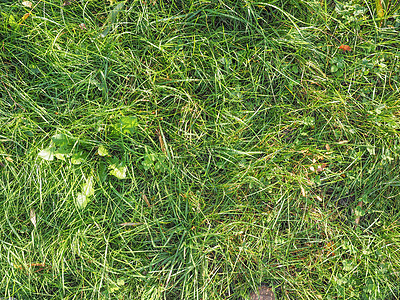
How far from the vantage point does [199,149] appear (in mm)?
2324

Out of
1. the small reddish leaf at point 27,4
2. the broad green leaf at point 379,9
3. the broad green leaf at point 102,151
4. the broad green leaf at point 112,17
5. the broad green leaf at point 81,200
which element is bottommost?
the broad green leaf at point 81,200

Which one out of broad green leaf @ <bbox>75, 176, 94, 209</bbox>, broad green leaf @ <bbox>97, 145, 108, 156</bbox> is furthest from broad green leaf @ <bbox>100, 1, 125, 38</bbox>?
broad green leaf @ <bbox>75, 176, 94, 209</bbox>

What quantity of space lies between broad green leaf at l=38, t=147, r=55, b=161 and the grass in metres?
0.07

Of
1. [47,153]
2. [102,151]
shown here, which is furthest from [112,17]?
[47,153]

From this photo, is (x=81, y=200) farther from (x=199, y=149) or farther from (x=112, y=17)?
(x=112, y=17)

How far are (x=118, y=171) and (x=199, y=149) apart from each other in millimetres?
639

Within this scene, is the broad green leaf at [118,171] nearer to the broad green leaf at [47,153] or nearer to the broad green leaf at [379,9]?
the broad green leaf at [47,153]

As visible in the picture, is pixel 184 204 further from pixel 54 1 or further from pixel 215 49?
pixel 54 1

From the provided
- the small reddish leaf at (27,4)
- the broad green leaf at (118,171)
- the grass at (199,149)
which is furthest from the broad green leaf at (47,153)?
the small reddish leaf at (27,4)

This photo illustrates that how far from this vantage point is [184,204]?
2340mm

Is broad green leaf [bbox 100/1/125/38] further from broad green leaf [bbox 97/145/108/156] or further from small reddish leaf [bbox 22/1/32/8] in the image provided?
broad green leaf [bbox 97/145/108/156]

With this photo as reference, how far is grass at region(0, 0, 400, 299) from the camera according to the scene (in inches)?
89.7

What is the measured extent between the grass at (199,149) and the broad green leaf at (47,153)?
0.23 ft

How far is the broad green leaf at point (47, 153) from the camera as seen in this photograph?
2191 mm
